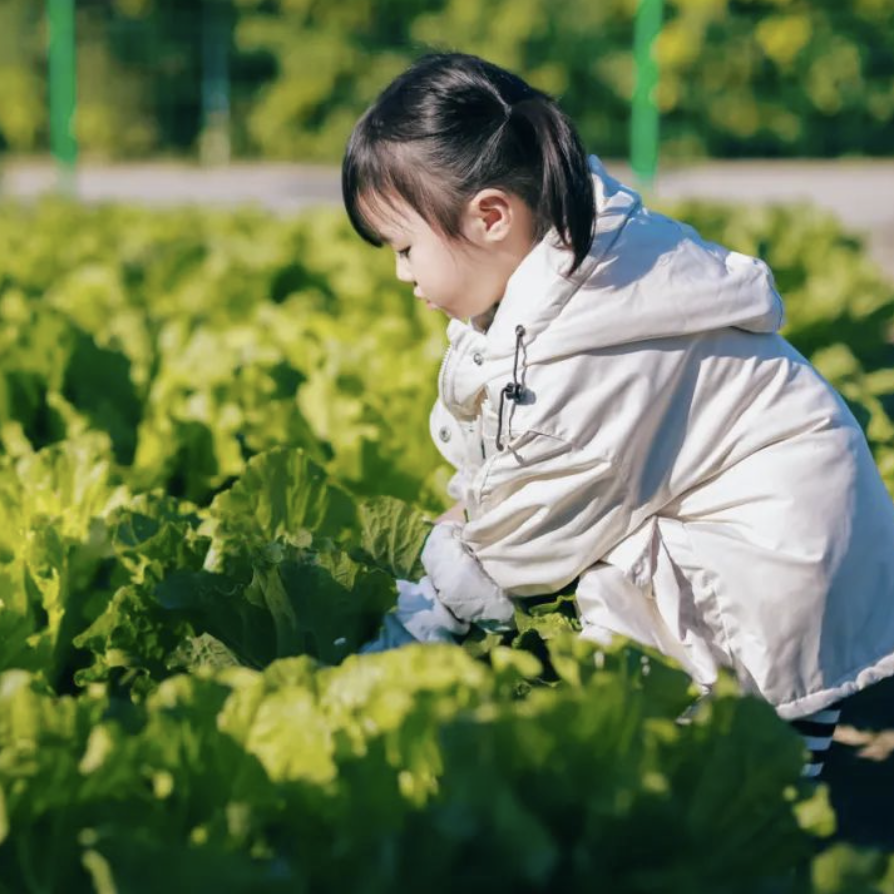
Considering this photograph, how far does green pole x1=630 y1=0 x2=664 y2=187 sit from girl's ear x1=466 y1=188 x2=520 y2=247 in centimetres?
1096

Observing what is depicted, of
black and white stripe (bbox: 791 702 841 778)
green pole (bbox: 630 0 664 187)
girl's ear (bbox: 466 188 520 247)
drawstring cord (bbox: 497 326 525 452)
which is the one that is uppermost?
girl's ear (bbox: 466 188 520 247)

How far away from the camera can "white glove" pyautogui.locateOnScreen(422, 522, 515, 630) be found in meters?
2.71

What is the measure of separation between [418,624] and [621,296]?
2.13 feet

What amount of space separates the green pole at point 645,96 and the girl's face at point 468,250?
10904mm

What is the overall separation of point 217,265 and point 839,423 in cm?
410

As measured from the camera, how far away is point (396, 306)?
5762 millimetres

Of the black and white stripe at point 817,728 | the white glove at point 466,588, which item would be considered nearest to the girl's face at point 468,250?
the white glove at point 466,588

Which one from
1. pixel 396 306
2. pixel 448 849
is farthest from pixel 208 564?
pixel 396 306

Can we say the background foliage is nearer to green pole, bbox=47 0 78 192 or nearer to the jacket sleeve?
green pole, bbox=47 0 78 192

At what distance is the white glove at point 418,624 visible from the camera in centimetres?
271

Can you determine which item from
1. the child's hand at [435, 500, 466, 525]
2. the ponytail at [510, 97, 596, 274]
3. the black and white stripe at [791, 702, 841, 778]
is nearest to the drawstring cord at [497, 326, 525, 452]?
the ponytail at [510, 97, 596, 274]

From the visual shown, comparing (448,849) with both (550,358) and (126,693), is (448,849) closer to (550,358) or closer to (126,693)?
(550,358)

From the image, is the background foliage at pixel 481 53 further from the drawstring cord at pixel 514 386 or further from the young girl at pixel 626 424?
the drawstring cord at pixel 514 386

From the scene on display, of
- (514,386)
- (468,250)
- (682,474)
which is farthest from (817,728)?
(468,250)
